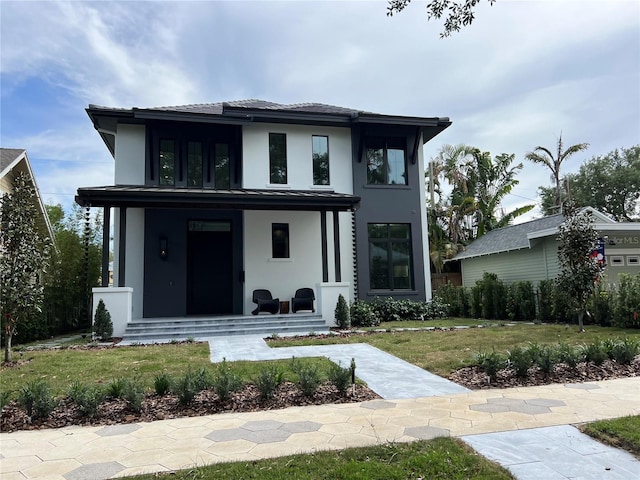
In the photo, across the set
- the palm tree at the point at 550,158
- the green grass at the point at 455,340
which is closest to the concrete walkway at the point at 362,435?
the green grass at the point at 455,340

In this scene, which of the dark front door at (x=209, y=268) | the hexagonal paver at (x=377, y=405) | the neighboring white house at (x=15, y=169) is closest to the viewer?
the hexagonal paver at (x=377, y=405)

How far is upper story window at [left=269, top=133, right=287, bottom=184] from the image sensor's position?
13508 mm

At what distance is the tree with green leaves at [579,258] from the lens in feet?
32.5

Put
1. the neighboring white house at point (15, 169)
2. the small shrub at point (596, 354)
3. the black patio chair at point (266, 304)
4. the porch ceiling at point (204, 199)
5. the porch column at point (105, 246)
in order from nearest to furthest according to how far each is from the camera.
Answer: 1. the small shrub at point (596, 354)
2. the porch column at point (105, 246)
3. the porch ceiling at point (204, 199)
4. the black patio chair at point (266, 304)
5. the neighboring white house at point (15, 169)

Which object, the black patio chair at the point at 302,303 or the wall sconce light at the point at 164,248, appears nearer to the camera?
the black patio chair at the point at 302,303

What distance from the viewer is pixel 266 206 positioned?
37.8ft

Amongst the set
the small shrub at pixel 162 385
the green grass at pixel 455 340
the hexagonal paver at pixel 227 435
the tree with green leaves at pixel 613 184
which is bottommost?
the hexagonal paver at pixel 227 435

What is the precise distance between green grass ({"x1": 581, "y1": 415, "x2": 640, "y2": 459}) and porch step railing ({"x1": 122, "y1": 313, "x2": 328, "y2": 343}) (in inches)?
278

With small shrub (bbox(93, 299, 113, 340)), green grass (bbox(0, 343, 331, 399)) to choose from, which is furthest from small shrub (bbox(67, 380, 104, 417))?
small shrub (bbox(93, 299, 113, 340))

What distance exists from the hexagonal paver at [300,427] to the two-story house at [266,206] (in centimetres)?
729

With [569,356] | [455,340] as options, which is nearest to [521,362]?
[569,356]

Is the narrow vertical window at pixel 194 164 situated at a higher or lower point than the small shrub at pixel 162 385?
higher

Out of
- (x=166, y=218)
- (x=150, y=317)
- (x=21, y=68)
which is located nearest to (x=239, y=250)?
(x=166, y=218)

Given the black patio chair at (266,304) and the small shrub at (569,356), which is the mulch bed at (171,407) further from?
the black patio chair at (266,304)
